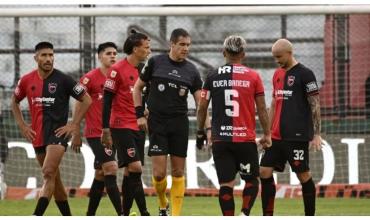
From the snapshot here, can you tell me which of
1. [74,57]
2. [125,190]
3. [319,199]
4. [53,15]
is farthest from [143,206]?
[74,57]

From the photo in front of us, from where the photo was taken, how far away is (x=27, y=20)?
19.7 metres

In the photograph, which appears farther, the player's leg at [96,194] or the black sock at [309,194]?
the player's leg at [96,194]

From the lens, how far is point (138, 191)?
12.9m

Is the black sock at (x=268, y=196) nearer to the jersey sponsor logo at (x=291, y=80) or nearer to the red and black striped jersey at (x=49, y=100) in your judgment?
the jersey sponsor logo at (x=291, y=80)

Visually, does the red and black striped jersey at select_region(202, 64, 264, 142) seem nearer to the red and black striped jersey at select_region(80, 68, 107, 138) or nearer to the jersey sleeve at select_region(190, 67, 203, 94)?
Answer: the jersey sleeve at select_region(190, 67, 203, 94)

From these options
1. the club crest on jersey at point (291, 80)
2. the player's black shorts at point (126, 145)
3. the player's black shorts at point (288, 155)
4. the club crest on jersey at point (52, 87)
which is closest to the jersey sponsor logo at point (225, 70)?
the club crest on jersey at point (291, 80)

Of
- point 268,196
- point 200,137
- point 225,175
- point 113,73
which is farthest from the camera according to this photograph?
point 113,73

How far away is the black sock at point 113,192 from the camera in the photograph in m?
13.2

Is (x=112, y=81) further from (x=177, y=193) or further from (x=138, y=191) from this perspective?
(x=177, y=193)

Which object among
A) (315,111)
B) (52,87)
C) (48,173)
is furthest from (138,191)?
(315,111)

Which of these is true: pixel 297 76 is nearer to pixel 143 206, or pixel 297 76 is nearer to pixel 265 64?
pixel 143 206

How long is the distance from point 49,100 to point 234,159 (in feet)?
7.72

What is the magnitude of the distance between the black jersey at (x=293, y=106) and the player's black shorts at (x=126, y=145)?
1.70m

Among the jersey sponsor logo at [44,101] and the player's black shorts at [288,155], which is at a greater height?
the jersey sponsor logo at [44,101]
